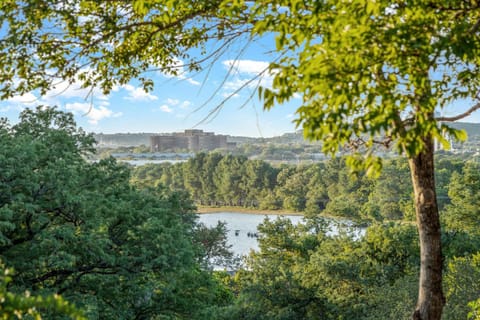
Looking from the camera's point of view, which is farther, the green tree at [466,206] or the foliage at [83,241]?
the green tree at [466,206]

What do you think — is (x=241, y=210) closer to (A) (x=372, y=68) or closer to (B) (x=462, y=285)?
(B) (x=462, y=285)

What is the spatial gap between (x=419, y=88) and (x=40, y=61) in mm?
3523

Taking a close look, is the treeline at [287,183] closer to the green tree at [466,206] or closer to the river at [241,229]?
the river at [241,229]

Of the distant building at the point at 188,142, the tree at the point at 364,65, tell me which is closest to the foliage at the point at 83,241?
the tree at the point at 364,65

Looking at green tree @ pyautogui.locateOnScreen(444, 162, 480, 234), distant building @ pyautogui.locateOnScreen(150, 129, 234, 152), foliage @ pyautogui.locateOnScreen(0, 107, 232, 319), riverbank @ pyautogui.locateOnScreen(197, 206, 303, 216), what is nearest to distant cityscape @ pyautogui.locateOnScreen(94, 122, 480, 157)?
distant building @ pyautogui.locateOnScreen(150, 129, 234, 152)

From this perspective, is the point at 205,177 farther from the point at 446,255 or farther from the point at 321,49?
the point at 321,49

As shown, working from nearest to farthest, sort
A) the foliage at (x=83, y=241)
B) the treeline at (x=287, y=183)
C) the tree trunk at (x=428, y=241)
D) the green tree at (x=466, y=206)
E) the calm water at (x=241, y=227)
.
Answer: the tree trunk at (x=428, y=241) < the foliage at (x=83, y=241) < the green tree at (x=466, y=206) < the calm water at (x=241, y=227) < the treeline at (x=287, y=183)

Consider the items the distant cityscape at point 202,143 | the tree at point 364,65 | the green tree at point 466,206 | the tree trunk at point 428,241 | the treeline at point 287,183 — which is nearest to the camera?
the tree at point 364,65

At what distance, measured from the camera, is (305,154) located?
242 ft

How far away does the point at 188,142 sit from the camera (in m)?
84.6

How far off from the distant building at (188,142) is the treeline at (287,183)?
227 inches

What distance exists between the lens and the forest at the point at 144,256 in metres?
7.84

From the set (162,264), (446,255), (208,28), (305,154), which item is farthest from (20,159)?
(305,154)

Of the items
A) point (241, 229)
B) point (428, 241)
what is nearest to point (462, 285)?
point (428, 241)
